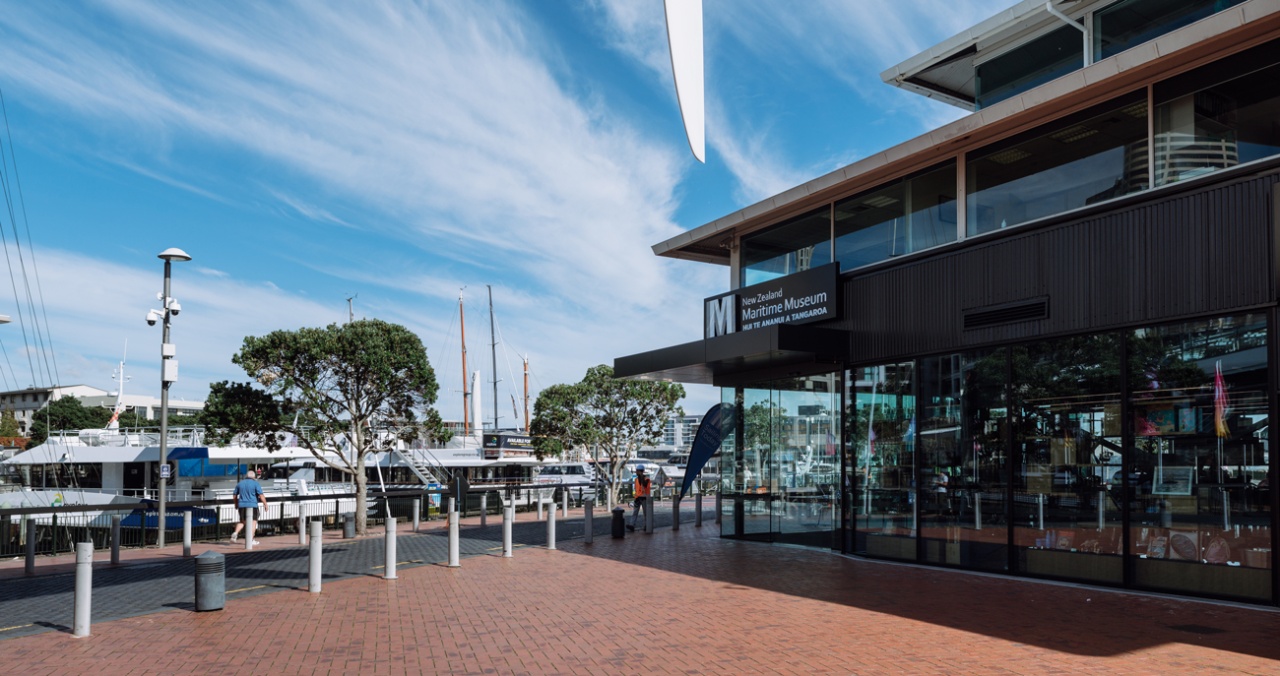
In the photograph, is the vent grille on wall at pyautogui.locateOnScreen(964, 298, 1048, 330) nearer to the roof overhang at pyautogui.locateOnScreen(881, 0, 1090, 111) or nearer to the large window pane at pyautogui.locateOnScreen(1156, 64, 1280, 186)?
the large window pane at pyautogui.locateOnScreen(1156, 64, 1280, 186)

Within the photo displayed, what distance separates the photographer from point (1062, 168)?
12625 millimetres

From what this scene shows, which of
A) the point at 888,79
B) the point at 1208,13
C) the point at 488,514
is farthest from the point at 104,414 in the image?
the point at 1208,13

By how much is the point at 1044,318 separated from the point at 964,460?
250cm

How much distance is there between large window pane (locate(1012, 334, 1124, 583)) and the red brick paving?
52 cm

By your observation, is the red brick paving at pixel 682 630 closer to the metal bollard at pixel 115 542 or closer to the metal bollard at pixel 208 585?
the metal bollard at pixel 208 585

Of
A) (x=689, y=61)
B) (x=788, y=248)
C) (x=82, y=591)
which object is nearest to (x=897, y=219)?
(x=788, y=248)

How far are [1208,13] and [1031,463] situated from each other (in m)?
6.65

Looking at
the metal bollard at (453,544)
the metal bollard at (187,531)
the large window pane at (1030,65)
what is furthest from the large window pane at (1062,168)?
the metal bollard at (187,531)

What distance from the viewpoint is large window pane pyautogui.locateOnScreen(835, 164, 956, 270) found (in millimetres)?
14492

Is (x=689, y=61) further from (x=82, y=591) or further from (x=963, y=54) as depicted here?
(x=963, y=54)

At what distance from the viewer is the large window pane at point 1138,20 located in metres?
13.0

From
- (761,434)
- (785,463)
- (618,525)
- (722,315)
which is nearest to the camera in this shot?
(785,463)

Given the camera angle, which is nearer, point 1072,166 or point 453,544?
point 1072,166

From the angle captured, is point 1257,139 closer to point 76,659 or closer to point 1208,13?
point 1208,13
